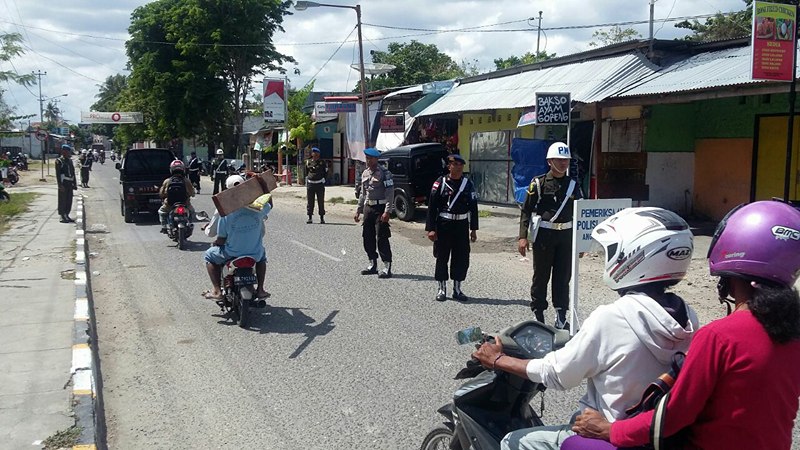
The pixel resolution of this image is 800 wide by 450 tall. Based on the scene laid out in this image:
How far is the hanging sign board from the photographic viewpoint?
10383mm

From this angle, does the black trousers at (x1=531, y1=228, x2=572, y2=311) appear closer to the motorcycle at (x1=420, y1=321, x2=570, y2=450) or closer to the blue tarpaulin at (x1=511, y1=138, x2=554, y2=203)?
the motorcycle at (x1=420, y1=321, x2=570, y2=450)

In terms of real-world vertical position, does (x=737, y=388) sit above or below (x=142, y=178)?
below

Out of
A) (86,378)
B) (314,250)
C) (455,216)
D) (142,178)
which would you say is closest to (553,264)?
(455,216)

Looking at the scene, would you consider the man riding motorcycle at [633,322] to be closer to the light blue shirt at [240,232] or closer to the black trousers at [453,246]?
the light blue shirt at [240,232]

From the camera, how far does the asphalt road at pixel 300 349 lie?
16.1 feet

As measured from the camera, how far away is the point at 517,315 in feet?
25.7

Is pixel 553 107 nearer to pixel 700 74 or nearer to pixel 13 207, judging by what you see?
pixel 700 74

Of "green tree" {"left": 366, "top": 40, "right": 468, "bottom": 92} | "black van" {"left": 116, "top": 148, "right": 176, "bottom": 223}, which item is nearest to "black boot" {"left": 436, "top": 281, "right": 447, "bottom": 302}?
"black van" {"left": 116, "top": 148, "right": 176, "bottom": 223}

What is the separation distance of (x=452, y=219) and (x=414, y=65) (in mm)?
48522

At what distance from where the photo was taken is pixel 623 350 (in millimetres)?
2449

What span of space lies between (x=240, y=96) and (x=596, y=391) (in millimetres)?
47943

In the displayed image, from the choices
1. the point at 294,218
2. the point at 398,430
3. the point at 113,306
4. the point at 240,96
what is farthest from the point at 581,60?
the point at 240,96

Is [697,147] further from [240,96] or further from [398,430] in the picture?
[240,96]

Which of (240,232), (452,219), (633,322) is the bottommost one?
(240,232)
